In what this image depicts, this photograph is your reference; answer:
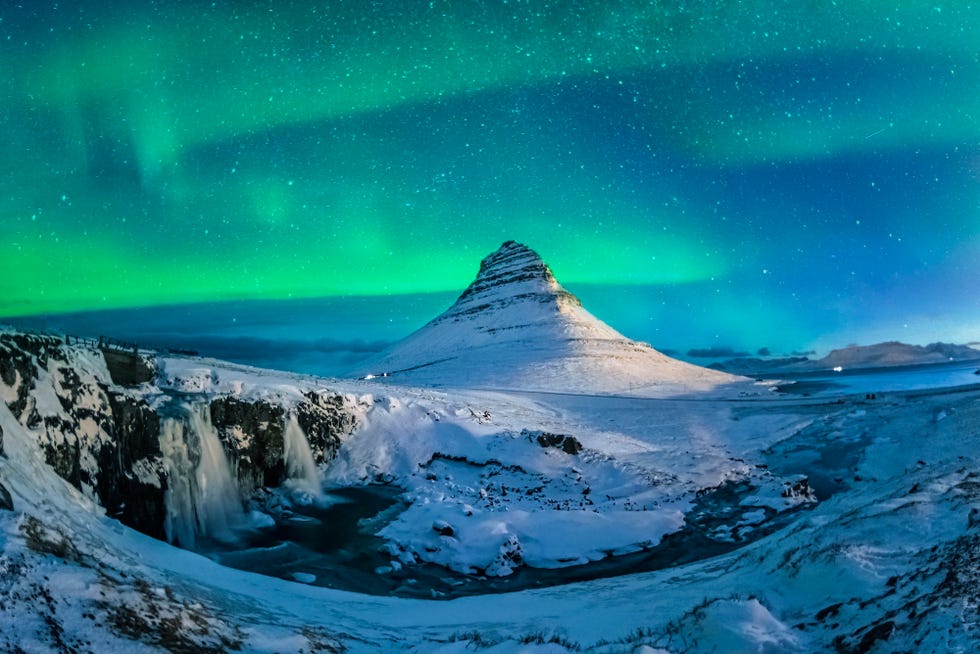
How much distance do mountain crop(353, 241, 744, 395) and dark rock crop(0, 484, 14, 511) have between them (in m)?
63.4

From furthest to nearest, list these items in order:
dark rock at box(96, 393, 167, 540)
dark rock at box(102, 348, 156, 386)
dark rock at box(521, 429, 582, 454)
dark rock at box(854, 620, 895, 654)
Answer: dark rock at box(521, 429, 582, 454)
dark rock at box(102, 348, 156, 386)
dark rock at box(96, 393, 167, 540)
dark rock at box(854, 620, 895, 654)

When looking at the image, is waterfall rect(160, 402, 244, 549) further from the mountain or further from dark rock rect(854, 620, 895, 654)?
the mountain

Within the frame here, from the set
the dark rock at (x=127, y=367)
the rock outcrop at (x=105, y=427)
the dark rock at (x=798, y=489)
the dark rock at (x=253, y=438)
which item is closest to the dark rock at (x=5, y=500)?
the rock outcrop at (x=105, y=427)

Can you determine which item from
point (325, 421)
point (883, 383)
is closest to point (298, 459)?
point (325, 421)

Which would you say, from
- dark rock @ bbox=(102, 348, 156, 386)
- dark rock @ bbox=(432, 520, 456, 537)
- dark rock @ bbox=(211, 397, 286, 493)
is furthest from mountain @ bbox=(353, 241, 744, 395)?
dark rock @ bbox=(102, 348, 156, 386)

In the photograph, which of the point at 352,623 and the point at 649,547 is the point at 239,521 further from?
the point at 649,547

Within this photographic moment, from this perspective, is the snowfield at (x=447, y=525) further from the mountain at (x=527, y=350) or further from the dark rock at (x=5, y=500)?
the mountain at (x=527, y=350)

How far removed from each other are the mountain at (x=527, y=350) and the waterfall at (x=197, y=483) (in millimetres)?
52520

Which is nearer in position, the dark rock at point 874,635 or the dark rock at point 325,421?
the dark rock at point 874,635

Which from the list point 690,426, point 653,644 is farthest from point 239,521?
point 690,426

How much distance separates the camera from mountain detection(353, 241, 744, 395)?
80125 mm

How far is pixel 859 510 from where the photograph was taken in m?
10.9

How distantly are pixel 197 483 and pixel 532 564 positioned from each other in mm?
10352

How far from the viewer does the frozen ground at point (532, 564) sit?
625cm
